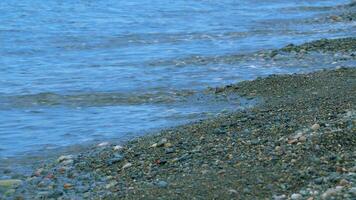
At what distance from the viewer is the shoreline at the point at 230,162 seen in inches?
305

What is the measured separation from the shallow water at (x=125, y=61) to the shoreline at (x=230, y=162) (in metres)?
1.33

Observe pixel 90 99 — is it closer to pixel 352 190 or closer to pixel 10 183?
pixel 10 183

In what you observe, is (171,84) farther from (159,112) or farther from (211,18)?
(211,18)

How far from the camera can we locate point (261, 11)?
1161 inches

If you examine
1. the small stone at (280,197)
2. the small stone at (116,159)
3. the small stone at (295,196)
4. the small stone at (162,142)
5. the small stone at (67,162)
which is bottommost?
the small stone at (67,162)

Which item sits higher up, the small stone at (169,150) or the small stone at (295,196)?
the small stone at (295,196)

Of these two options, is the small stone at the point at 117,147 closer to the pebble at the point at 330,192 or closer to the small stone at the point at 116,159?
the small stone at the point at 116,159

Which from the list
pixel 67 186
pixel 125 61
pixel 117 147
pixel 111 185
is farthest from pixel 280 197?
pixel 125 61

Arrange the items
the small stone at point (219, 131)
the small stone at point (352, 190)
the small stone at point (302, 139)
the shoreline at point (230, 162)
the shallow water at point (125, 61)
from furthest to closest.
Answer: the shallow water at point (125, 61)
the small stone at point (219, 131)
the small stone at point (302, 139)
the shoreline at point (230, 162)
the small stone at point (352, 190)

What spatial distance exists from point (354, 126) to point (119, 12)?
20074mm

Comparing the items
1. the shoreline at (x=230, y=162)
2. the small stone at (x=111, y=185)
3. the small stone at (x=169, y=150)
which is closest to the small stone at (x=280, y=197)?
the shoreline at (x=230, y=162)

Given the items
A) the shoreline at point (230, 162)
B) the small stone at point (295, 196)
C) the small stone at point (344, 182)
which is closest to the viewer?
the small stone at point (295, 196)

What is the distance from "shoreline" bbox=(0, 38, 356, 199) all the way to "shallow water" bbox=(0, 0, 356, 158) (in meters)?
1.33

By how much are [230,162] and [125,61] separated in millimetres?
9780
